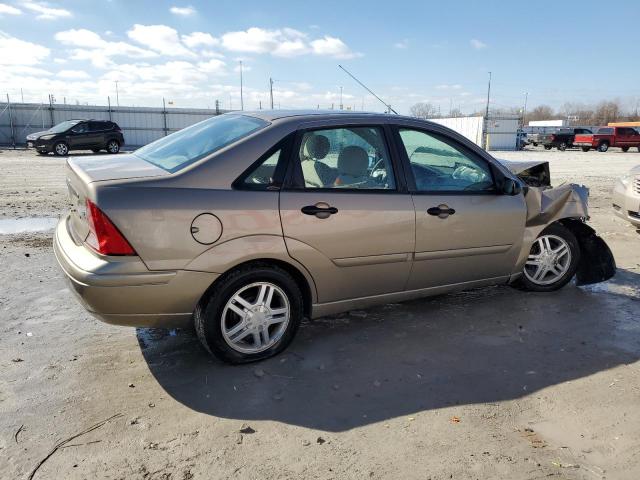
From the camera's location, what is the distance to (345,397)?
10.4 feet

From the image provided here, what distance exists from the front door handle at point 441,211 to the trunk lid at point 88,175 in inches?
76.7

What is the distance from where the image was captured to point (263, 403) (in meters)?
3.09

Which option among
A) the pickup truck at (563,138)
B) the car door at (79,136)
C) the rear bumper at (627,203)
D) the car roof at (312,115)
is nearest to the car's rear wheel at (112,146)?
the car door at (79,136)

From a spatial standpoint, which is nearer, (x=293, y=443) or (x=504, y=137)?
(x=293, y=443)

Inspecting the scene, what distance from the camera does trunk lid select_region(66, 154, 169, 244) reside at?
10.4 feet

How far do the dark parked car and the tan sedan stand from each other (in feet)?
66.6

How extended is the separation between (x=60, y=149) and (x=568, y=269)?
72.2 ft

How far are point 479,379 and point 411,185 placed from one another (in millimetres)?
1463

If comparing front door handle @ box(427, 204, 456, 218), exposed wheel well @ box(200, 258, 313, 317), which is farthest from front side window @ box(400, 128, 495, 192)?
exposed wheel well @ box(200, 258, 313, 317)

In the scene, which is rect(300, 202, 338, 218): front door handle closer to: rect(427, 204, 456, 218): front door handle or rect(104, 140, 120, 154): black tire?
rect(427, 204, 456, 218): front door handle

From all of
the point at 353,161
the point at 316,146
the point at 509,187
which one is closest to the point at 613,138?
the point at 509,187

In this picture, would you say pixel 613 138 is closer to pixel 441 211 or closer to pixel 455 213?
pixel 455 213

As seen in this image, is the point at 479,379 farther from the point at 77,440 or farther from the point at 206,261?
the point at 77,440

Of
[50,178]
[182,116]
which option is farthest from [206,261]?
[182,116]
